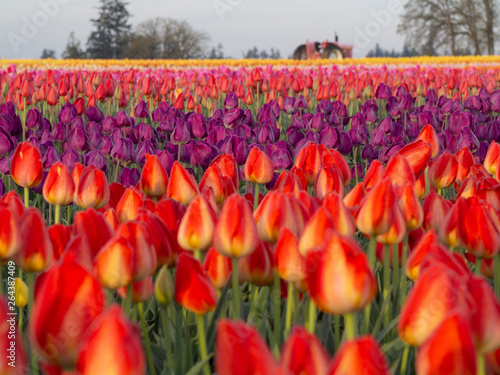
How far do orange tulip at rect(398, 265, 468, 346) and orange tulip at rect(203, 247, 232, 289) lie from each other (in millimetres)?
512

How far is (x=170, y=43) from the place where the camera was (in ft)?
184

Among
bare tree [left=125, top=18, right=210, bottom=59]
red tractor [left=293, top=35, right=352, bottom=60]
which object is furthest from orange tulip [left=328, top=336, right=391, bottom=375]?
bare tree [left=125, top=18, right=210, bottom=59]

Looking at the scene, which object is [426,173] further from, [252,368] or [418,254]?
[252,368]

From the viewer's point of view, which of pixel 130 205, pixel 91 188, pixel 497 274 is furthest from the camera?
pixel 91 188

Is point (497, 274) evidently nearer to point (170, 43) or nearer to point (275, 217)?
point (275, 217)

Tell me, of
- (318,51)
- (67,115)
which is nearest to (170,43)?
(318,51)

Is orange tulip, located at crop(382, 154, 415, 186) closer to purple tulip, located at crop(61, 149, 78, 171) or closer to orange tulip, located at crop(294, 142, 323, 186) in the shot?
orange tulip, located at crop(294, 142, 323, 186)

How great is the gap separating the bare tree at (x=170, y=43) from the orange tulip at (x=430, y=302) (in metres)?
56.5

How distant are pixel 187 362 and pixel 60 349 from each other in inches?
23.4

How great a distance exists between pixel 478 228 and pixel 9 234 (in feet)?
3.55

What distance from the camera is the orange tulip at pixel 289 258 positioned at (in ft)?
3.94

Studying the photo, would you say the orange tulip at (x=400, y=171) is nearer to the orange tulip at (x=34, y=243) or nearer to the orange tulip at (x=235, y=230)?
the orange tulip at (x=235, y=230)

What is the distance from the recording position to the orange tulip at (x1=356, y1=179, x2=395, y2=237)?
1364mm

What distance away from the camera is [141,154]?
3.06 metres
